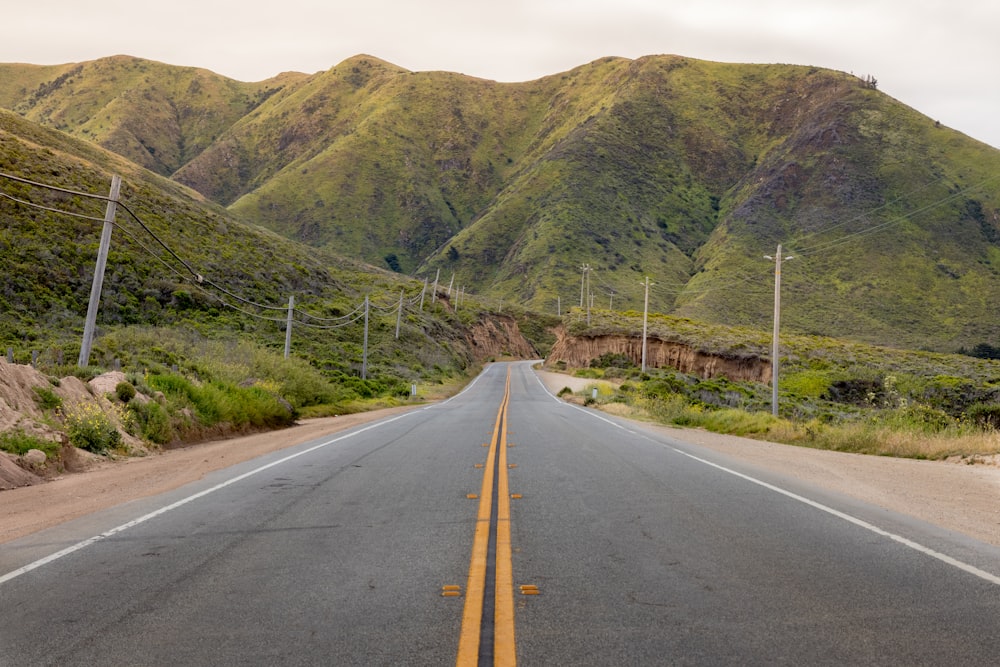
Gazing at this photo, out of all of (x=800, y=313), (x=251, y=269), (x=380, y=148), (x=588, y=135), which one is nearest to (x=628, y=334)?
(x=800, y=313)

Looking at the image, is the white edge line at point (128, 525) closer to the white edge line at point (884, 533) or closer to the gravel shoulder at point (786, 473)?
the gravel shoulder at point (786, 473)

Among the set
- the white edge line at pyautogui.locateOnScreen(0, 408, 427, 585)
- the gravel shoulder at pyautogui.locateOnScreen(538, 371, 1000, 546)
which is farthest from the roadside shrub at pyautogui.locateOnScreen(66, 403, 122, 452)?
the gravel shoulder at pyautogui.locateOnScreen(538, 371, 1000, 546)

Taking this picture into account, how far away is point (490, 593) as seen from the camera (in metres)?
4.84

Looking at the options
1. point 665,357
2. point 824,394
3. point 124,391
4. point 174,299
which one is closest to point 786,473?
point 124,391

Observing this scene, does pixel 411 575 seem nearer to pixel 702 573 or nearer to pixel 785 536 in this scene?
pixel 702 573

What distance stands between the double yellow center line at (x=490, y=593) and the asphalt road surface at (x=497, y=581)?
20mm

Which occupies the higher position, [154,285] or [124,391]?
[154,285]

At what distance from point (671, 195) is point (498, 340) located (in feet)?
187

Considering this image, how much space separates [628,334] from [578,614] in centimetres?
7133

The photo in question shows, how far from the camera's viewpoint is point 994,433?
1496 centimetres

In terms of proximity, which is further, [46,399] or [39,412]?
[46,399]

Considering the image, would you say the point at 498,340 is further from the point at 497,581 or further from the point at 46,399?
the point at 497,581

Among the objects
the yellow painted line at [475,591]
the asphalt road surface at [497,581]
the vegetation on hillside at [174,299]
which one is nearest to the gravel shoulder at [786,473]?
the asphalt road surface at [497,581]

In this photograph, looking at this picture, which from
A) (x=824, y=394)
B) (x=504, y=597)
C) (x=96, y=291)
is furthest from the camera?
(x=824, y=394)
